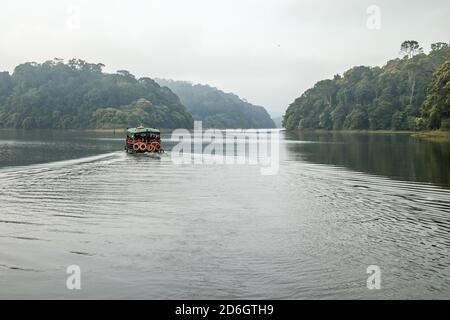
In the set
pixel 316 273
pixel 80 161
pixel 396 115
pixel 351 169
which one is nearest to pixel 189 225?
pixel 316 273

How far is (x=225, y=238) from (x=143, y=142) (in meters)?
52.1

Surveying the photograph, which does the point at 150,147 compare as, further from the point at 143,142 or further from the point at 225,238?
the point at 225,238

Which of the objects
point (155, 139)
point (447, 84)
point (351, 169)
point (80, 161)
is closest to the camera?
point (351, 169)

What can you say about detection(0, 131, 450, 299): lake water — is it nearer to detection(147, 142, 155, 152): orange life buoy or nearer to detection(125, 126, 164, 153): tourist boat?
detection(125, 126, 164, 153): tourist boat

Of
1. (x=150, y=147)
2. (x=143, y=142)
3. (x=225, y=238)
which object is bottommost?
(x=225, y=238)

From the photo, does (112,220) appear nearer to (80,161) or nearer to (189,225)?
(189,225)

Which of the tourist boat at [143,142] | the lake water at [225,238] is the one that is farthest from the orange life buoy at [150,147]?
the lake water at [225,238]

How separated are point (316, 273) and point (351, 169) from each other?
3127 cm

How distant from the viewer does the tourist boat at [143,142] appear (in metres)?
68.1

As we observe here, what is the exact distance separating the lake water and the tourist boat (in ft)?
107

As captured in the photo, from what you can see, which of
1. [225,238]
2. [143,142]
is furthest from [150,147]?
[225,238]

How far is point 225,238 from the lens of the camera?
59.2 feet
